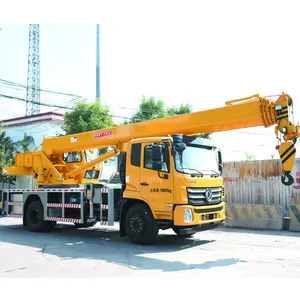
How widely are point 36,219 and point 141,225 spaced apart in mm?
4885

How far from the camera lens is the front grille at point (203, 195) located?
29.2 feet

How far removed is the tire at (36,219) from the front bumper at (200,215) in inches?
217

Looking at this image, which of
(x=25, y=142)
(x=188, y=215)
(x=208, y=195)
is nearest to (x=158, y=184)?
(x=188, y=215)

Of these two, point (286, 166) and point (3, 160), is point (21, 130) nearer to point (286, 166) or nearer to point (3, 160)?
point (3, 160)

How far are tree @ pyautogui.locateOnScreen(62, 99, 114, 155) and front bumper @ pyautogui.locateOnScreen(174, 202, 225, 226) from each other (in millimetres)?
13159

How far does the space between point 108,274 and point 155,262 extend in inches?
52.6

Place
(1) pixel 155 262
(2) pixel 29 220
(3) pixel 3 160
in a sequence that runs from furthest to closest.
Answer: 1. (3) pixel 3 160
2. (2) pixel 29 220
3. (1) pixel 155 262

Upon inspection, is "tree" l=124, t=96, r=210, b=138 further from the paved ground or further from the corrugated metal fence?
the paved ground

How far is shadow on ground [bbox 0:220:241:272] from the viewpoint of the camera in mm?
7398

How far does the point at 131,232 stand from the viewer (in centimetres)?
949

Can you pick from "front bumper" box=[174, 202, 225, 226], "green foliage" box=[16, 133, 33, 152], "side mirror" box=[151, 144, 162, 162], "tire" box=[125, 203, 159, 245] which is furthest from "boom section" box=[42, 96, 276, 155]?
"green foliage" box=[16, 133, 33, 152]

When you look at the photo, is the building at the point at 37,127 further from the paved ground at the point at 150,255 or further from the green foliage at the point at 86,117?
the paved ground at the point at 150,255

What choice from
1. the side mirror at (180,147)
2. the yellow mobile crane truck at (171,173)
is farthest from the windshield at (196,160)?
the side mirror at (180,147)

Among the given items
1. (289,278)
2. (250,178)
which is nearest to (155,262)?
(289,278)
